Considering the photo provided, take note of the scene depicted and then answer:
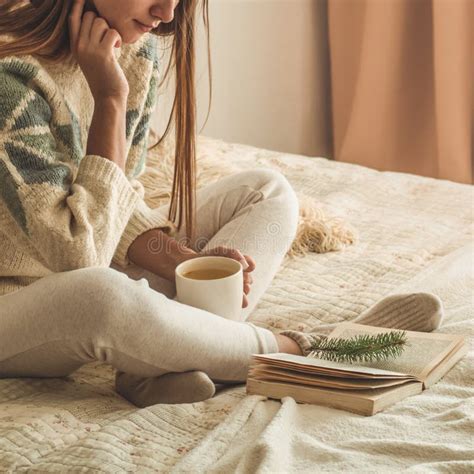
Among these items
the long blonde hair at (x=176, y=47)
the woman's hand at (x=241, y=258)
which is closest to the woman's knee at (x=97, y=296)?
the woman's hand at (x=241, y=258)

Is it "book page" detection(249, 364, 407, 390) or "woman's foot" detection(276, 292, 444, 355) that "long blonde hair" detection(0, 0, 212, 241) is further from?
"book page" detection(249, 364, 407, 390)

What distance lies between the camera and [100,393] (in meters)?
1.14

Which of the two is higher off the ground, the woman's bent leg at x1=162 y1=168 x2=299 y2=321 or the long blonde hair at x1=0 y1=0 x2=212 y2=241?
the long blonde hair at x1=0 y1=0 x2=212 y2=241

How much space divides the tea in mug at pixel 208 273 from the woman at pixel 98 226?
0.20 feet

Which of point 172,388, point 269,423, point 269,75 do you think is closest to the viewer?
point 269,423

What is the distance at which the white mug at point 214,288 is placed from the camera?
3.75ft

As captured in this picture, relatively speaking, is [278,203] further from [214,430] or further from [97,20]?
[214,430]

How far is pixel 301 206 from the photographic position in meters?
1.75

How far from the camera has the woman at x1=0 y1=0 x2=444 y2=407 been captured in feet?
3.44

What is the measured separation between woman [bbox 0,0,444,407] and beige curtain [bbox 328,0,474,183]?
1468 millimetres

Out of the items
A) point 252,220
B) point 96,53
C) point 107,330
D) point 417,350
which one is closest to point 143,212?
point 252,220

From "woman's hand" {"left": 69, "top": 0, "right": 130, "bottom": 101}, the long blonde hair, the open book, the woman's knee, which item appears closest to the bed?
the open book

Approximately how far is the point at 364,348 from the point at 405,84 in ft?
6.21

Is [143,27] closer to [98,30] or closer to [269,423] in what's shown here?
[98,30]
